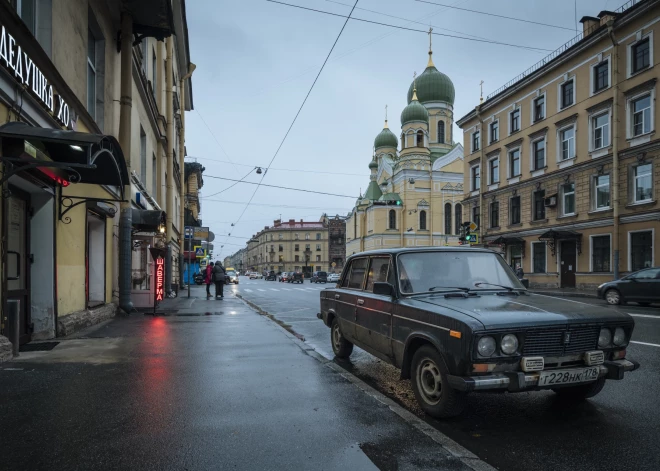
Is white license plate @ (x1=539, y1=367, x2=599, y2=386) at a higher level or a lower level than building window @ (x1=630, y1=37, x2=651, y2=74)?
lower

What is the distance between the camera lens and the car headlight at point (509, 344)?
3.89m

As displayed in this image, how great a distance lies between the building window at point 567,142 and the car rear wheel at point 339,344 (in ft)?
82.4

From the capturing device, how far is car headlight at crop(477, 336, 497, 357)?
3.85m

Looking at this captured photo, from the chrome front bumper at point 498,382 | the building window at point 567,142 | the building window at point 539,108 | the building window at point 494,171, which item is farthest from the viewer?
the building window at point 494,171

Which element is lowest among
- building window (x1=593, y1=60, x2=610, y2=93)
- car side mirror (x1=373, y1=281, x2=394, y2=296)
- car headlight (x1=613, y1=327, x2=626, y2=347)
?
car headlight (x1=613, y1=327, x2=626, y2=347)

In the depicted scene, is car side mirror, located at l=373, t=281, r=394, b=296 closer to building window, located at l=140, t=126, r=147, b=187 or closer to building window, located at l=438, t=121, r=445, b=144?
building window, located at l=140, t=126, r=147, b=187

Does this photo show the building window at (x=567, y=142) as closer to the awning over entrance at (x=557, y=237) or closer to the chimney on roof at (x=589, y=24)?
the awning over entrance at (x=557, y=237)

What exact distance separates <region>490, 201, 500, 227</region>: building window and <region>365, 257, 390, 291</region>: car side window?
100 feet

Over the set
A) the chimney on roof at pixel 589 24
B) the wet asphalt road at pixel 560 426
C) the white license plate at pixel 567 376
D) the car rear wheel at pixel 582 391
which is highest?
the chimney on roof at pixel 589 24

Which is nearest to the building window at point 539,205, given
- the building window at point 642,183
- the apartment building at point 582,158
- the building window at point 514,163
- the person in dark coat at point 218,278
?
the apartment building at point 582,158

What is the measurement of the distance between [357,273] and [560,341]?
3.10m

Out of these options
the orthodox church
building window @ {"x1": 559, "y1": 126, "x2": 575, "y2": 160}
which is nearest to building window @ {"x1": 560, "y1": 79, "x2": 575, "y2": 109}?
building window @ {"x1": 559, "y1": 126, "x2": 575, "y2": 160}

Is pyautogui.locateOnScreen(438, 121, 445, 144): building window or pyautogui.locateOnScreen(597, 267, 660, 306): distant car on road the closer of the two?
pyautogui.locateOnScreen(597, 267, 660, 306): distant car on road

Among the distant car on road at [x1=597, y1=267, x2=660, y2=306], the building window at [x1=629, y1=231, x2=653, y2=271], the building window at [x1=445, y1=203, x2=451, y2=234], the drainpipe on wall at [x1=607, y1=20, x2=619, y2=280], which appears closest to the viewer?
the distant car on road at [x1=597, y1=267, x2=660, y2=306]
